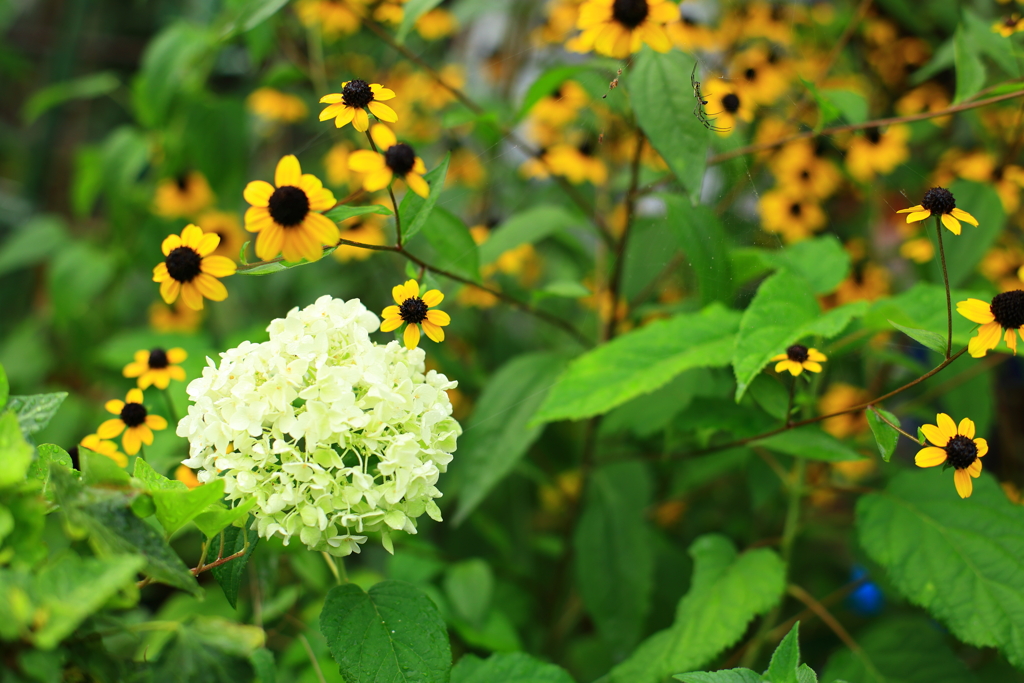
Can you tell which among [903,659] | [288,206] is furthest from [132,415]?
[903,659]

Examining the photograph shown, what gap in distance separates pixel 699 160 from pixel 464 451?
0.42m

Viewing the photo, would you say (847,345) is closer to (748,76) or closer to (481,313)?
(748,76)

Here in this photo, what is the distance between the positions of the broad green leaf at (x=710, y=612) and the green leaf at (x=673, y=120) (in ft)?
1.19

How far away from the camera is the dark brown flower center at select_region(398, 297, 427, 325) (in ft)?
1.80

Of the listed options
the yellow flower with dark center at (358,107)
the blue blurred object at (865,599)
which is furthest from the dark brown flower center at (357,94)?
the blue blurred object at (865,599)

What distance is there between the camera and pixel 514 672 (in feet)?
1.90

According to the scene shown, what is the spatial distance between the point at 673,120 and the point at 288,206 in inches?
15.3

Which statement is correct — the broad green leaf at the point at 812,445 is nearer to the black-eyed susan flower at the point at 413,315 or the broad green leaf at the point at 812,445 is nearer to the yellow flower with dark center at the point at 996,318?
the yellow flower with dark center at the point at 996,318

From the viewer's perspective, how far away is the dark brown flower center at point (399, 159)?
1.72ft

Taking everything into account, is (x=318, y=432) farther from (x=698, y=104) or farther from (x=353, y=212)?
(x=698, y=104)

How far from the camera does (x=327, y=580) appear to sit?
930 mm

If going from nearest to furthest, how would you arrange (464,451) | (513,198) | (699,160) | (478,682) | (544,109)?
(478,682)
(699,160)
(464,451)
(544,109)
(513,198)

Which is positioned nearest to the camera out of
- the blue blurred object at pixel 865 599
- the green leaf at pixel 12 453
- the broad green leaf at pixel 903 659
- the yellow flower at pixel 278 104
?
the green leaf at pixel 12 453

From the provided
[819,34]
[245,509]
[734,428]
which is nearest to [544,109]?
[819,34]
